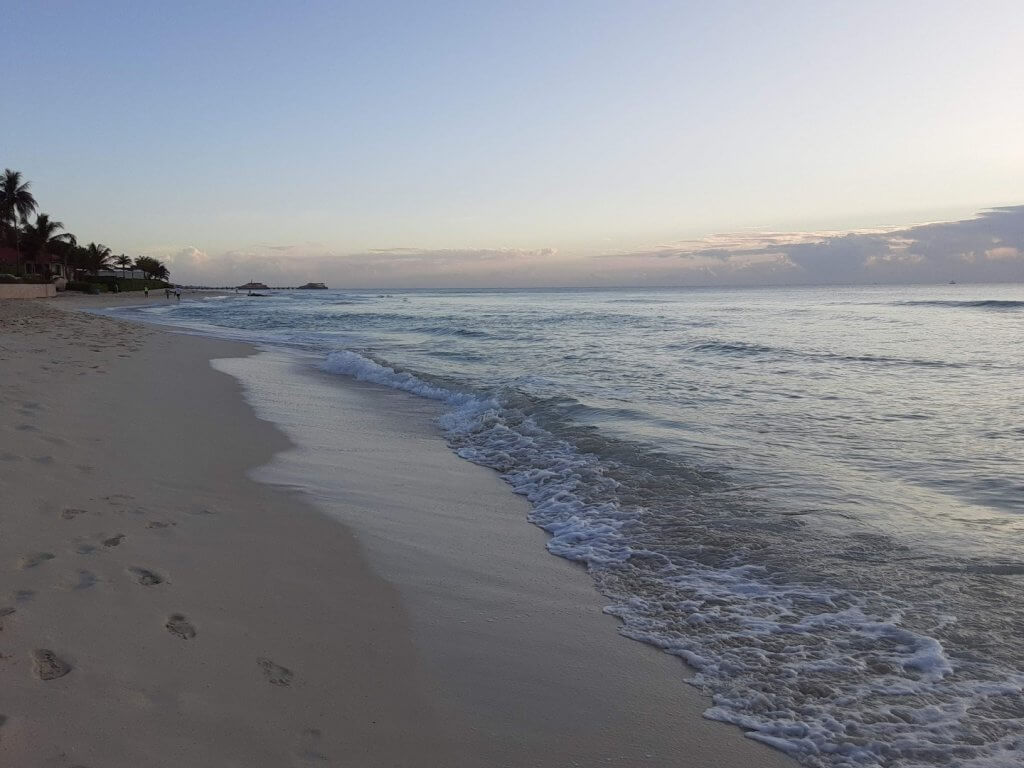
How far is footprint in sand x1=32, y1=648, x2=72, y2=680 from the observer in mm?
2957

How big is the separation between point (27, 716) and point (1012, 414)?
1259 cm

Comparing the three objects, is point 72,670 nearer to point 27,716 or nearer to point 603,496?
point 27,716

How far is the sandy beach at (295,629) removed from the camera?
9.26 feet

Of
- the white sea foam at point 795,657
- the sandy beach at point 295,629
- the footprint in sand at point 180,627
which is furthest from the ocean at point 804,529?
the footprint in sand at point 180,627

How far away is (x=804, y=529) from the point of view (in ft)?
18.6

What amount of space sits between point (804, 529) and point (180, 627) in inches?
186

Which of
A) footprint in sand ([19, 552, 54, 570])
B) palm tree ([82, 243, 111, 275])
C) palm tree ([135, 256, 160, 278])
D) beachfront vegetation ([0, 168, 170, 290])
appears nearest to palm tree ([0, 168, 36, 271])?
beachfront vegetation ([0, 168, 170, 290])

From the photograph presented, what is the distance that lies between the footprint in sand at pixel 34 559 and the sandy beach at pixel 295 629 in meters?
0.02

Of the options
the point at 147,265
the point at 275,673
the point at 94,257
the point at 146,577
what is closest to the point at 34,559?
the point at 146,577

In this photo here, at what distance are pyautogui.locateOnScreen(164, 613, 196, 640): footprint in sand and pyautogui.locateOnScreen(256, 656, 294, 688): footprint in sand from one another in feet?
1.46

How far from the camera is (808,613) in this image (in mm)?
4289

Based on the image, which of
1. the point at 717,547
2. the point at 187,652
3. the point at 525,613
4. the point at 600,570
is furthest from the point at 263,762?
the point at 717,547

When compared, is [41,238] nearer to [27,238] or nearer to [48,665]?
[27,238]

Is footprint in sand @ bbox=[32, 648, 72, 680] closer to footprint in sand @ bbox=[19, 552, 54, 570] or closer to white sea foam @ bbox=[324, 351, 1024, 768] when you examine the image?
footprint in sand @ bbox=[19, 552, 54, 570]
